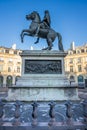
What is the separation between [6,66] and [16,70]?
454 centimetres

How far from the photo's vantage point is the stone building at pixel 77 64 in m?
58.6

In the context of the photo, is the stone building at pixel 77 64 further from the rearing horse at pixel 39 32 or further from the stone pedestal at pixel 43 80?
the stone pedestal at pixel 43 80

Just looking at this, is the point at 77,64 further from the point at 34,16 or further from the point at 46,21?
the point at 34,16

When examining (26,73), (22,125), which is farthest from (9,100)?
(22,125)

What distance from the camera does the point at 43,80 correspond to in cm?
1037

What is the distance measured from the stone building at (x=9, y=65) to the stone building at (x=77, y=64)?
2151 cm

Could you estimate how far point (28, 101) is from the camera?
9516 mm

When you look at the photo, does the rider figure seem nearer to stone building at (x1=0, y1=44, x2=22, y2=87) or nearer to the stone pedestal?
the stone pedestal

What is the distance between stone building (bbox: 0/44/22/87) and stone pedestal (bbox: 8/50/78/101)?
4777cm

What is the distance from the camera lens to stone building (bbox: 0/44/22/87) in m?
57.6

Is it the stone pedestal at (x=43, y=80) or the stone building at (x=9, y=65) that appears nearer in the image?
the stone pedestal at (x=43, y=80)

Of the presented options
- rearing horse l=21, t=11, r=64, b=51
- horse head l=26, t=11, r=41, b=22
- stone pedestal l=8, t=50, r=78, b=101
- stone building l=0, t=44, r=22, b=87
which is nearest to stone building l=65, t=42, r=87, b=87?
stone building l=0, t=44, r=22, b=87

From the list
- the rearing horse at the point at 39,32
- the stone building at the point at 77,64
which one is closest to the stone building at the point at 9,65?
the stone building at the point at 77,64

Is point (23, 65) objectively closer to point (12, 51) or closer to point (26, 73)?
point (26, 73)
